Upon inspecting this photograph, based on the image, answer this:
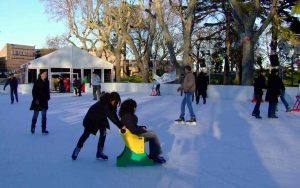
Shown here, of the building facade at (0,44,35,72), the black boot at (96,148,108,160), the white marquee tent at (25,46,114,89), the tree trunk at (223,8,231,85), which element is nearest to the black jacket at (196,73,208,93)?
the black boot at (96,148,108,160)

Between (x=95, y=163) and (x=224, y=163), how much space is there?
2099 mm

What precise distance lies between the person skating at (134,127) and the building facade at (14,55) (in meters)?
90.7

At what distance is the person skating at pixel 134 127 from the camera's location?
6457 mm

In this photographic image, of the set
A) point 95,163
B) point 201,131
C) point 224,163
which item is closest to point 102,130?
point 95,163

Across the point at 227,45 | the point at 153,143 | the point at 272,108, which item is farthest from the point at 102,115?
the point at 227,45

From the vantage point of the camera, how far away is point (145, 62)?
38.8 m

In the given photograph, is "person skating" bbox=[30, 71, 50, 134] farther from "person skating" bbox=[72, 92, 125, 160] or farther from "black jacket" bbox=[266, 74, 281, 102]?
"black jacket" bbox=[266, 74, 281, 102]

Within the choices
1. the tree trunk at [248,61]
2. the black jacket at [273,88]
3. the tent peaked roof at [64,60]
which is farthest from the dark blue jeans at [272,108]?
the tent peaked roof at [64,60]

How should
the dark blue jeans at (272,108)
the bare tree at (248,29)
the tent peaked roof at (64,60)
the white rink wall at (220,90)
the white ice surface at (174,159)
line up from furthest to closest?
the tent peaked roof at (64,60) < the bare tree at (248,29) < the white rink wall at (220,90) < the dark blue jeans at (272,108) < the white ice surface at (174,159)

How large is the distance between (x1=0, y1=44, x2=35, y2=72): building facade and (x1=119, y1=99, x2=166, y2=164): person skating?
90.7 metres

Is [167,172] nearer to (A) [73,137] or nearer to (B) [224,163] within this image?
(B) [224,163]

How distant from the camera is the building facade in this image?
95225mm

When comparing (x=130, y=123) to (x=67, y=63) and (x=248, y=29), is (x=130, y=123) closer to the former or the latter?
(x=248, y=29)

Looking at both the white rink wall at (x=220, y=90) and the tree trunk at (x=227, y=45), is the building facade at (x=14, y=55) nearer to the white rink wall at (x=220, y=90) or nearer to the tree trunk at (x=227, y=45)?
the white rink wall at (x=220, y=90)
